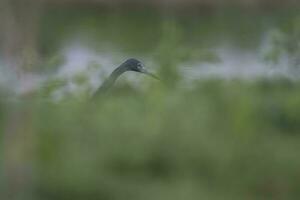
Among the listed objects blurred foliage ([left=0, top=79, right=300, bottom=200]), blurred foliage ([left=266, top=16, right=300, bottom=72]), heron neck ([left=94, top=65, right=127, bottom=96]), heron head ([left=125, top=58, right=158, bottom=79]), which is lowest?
blurred foliage ([left=0, top=79, right=300, bottom=200])

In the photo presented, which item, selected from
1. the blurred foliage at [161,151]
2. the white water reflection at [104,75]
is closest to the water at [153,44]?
the white water reflection at [104,75]

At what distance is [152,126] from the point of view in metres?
3.79

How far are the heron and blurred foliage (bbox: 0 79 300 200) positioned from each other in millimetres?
200

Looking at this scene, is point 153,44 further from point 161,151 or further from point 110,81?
point 161,151

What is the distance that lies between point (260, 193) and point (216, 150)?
23cm

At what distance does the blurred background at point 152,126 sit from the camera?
3.58m

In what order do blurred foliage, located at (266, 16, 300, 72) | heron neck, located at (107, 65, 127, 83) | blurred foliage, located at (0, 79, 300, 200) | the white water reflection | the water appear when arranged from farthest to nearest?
1. blurred foliage, located at (266, 16, 300, 72)
2. the water
3. heron neck, located at (107, 65, 127, 83)
4. the white water reflection
5. blurred foliage, located at (0, 79, 300, 200)

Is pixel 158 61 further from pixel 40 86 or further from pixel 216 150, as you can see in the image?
pixel 216 150

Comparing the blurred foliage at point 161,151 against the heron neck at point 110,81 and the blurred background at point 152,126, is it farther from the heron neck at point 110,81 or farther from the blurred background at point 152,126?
the heron neck at point 110,81

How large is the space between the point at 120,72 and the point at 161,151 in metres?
0.89

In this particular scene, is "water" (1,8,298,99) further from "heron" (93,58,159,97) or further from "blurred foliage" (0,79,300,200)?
"blurred foliage" (0,79,300,200)

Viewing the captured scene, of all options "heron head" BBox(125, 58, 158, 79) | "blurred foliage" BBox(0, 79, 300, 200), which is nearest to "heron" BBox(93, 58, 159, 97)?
"heron head" BBox(125, 58, 158, 79)

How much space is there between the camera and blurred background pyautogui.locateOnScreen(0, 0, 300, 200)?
358 centimetres

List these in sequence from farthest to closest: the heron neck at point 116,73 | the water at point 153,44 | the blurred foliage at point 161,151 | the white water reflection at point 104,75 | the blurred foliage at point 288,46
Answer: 1. the blurred foliage at point 288,46
2. the water at point 153,44
3. the heron neck at point 116,73
4. the white water reflection at point 104,75
5. the blurred foliage at point 161,151
